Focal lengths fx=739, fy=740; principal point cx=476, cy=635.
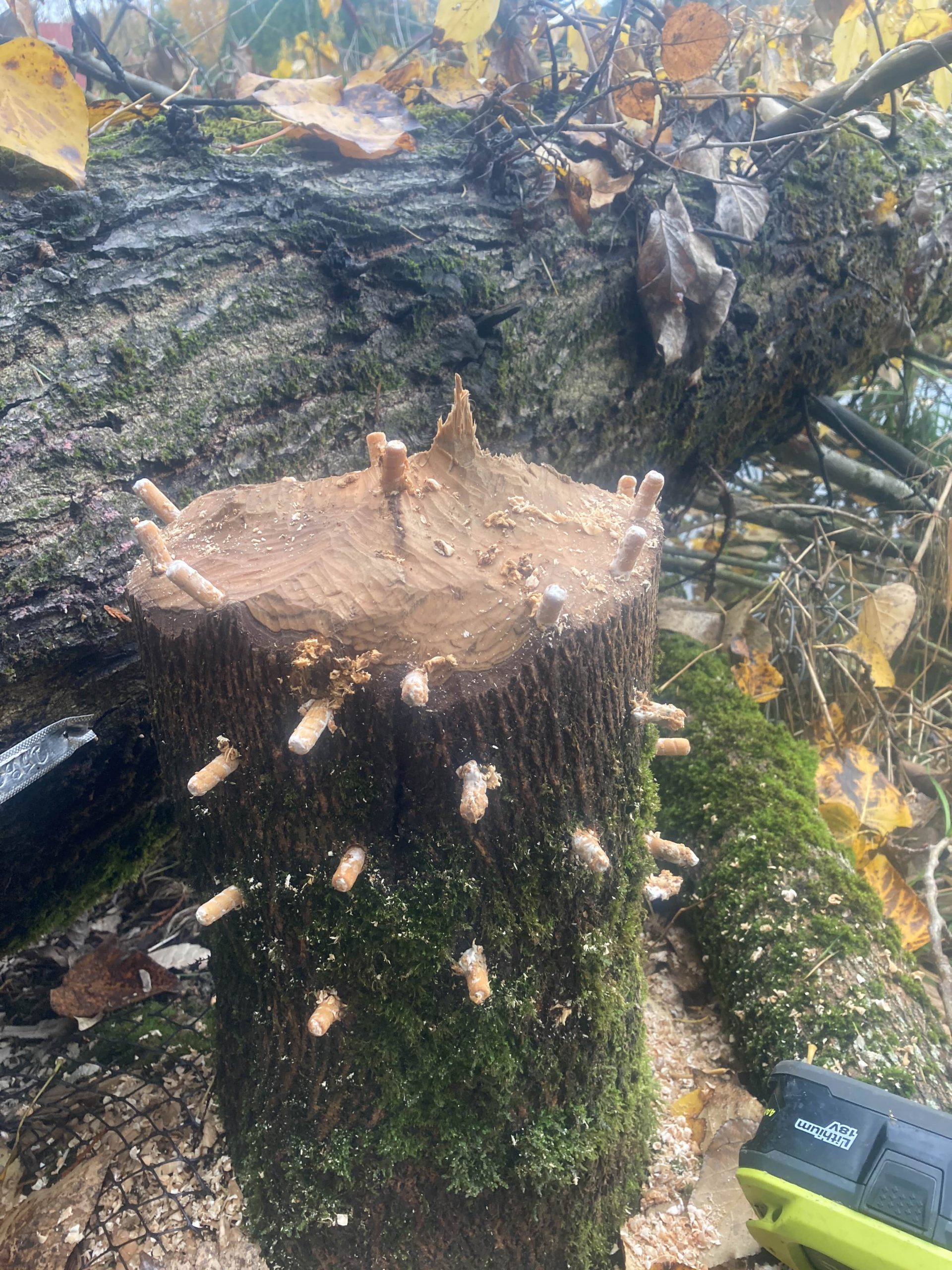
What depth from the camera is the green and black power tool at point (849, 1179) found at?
3.28 feet

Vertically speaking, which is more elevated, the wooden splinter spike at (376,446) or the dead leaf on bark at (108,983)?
the wooden splinter spike at (376,446)

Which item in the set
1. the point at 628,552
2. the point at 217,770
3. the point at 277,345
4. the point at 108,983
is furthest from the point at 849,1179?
the point at 277,345

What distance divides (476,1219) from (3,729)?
3.88 feet

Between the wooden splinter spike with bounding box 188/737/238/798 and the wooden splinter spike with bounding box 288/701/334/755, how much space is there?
0.11 meters

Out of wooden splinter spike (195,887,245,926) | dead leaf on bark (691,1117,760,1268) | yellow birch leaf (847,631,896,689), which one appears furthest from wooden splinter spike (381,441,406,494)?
yellow birch leaf (847,631,896,689)

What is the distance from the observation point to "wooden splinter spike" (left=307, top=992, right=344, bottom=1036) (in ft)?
3.31

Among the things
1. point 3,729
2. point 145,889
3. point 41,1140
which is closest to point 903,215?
point 3,729

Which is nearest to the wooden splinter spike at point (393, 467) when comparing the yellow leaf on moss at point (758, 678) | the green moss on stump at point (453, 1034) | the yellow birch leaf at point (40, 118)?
the green moss on stump at point (453, 1034)

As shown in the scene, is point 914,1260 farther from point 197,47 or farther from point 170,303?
point 197,47

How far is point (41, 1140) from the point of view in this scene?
1456 millimetres

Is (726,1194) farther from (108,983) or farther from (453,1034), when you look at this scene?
(108,983)

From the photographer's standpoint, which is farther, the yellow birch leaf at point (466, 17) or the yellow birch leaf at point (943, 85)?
the yellow birch leaf at point (943, 85)

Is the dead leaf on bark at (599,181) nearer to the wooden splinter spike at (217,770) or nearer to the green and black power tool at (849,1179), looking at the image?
the wooden splinter spike at (217,770)

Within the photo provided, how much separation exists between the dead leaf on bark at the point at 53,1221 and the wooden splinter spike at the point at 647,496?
1.53 m
